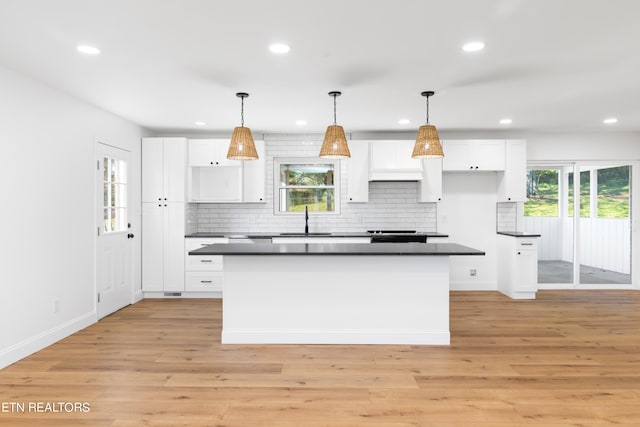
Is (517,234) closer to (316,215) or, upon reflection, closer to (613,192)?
(613,192)

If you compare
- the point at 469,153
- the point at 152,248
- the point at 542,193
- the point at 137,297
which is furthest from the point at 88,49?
the point at 542,193

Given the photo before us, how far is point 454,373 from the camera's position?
316 cm

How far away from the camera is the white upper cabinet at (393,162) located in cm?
595

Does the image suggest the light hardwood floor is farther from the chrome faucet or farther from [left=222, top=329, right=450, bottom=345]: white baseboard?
the chrome faucet

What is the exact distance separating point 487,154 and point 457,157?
448mm

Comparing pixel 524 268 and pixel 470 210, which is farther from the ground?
pixel 470 210

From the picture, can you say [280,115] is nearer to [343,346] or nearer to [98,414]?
[343,346]

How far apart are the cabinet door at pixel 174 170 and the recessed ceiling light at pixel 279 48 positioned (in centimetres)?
328

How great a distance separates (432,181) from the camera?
19.9ft

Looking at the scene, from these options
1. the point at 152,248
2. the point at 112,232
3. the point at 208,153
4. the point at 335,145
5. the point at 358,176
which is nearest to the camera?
the point at 335,145

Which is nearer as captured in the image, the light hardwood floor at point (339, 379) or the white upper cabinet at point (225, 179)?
the light hardwood floor at point (339, 379)

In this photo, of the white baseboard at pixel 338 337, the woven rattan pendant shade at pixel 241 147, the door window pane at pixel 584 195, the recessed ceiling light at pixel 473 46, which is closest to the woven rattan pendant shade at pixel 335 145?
the woven rattan pendant shade at pixel 241 147

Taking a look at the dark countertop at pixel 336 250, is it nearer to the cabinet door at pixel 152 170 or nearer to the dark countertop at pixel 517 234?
the dark countertop at pixel 517 234

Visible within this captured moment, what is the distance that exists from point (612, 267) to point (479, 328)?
3767 mm
